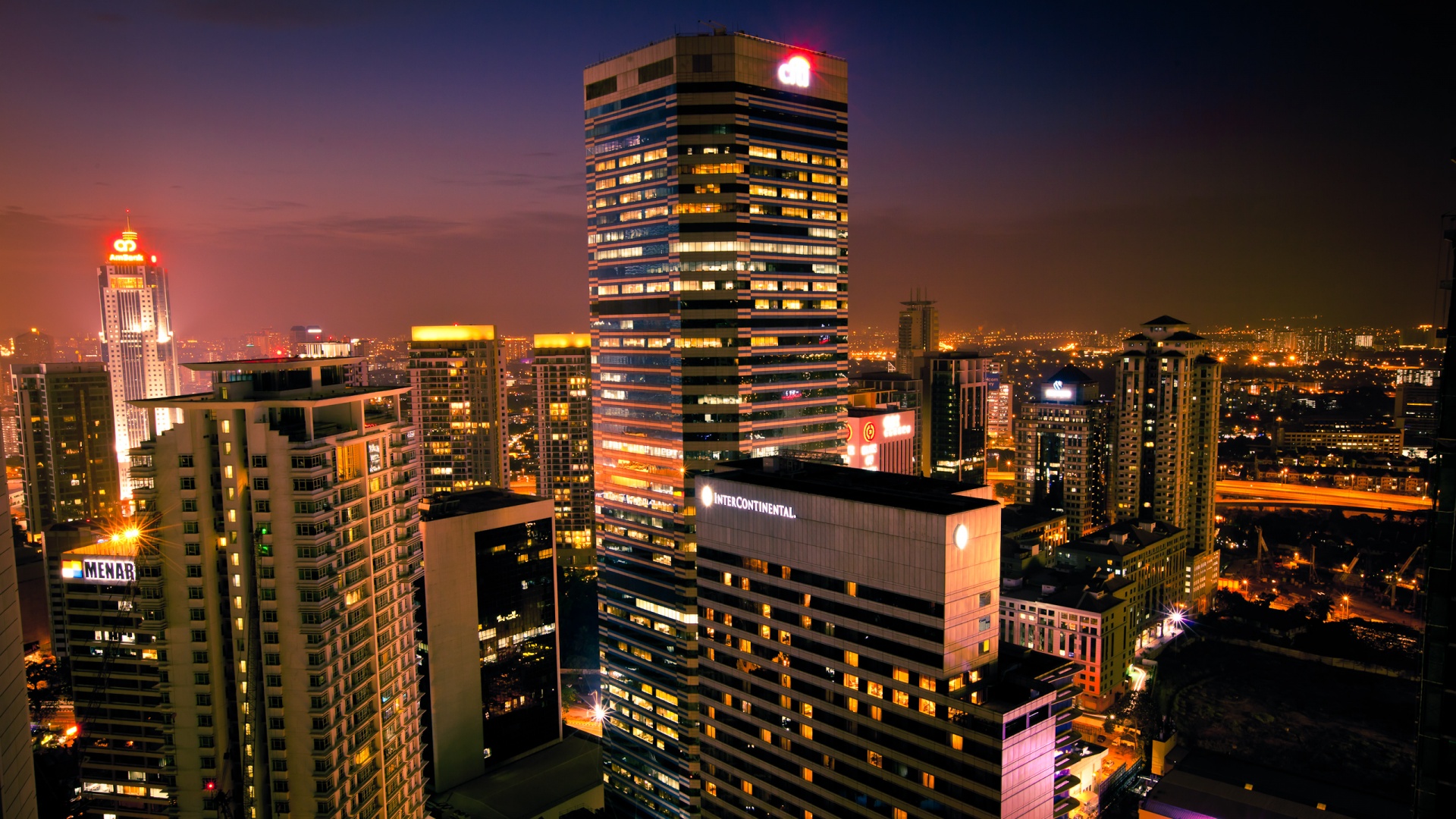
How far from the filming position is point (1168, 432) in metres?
175

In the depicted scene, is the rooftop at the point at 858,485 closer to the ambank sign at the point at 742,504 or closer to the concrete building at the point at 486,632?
the ambank sign at the point at 742,504

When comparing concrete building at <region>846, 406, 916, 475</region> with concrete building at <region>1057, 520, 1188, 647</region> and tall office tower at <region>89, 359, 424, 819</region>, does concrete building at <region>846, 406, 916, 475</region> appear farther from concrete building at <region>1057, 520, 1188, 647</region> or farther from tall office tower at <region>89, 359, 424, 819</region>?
tall office tower at <region>89, 359, 424, 819</region>

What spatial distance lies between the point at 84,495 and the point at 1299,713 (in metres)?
223

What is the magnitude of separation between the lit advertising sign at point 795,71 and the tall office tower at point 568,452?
353ft

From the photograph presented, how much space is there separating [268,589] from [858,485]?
41.9m

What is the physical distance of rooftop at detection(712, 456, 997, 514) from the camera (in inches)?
2098

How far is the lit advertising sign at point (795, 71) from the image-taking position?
312 ft


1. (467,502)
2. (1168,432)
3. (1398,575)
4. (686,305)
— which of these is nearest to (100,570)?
(467,502)

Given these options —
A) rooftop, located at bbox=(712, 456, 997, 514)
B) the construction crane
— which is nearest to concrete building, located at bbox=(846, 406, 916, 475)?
rooftop, located at bbox=(712, 456, 997, 514)

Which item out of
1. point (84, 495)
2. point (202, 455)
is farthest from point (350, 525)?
point (84, 495)

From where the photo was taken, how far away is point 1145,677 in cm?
13262

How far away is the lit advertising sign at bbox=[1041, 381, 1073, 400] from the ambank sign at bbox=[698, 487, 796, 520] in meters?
144

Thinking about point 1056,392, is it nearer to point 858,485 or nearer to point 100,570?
point 858,485

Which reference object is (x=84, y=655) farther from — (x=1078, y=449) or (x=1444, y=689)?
(x=1078, y=449)
